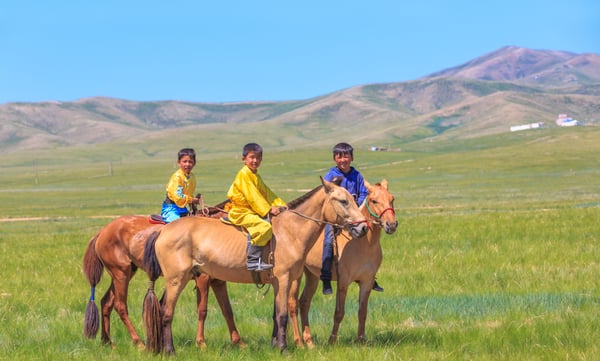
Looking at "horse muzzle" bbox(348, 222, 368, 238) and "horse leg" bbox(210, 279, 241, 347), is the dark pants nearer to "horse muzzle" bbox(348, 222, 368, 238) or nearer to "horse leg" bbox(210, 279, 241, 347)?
"horse muzzle" bbox(348, 222, 368, 238)

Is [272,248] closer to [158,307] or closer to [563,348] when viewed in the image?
[158,307]

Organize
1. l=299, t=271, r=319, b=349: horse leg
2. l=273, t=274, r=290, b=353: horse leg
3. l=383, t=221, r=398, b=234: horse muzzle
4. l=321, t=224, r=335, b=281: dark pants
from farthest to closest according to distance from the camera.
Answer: l=321, t=224, r=335, b=281: dark pants
l=299, t=271, r=319, b=349: horse leg
l=273, t=274, r=290, b=353: horse leg
l=383, t=221, r=398, b=234: horse muzzle

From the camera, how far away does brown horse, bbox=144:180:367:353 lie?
9633mm

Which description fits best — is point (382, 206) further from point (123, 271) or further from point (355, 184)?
point (123, 271)

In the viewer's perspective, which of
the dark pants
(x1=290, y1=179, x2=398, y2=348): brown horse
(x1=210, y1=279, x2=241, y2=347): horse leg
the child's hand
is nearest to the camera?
the child's hand

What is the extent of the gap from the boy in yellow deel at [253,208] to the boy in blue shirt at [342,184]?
971 millimetres

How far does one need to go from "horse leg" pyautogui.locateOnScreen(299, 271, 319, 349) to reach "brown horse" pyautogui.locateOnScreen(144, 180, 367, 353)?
473mm

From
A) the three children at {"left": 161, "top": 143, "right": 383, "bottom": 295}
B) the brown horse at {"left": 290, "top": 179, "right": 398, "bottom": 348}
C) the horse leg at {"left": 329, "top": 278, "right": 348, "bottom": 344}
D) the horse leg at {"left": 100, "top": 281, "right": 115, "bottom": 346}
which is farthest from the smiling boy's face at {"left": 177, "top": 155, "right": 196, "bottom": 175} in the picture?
the horse leg at {"left": 329, "top": 278, "right": 348, "bottom": 344}

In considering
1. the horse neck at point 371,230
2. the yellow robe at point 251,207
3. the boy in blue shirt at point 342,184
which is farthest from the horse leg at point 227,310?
the horse neck at point 371,230

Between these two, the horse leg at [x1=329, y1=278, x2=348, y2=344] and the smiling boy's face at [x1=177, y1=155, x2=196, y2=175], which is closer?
the horse leg at [x1=329, y1=278, x2=348, y2=344]

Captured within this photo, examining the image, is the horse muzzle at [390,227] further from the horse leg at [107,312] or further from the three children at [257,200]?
the horse leg at [107,312]

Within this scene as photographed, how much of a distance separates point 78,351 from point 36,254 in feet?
40.6

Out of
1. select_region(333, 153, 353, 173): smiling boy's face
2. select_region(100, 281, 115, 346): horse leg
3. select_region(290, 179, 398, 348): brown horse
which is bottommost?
select_region(100, 281, 115, 346): horse leg

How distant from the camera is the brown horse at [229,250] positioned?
31.6ft
